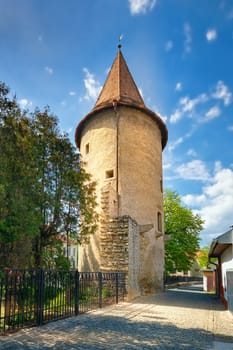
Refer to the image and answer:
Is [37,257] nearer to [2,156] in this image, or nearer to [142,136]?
[2,156]

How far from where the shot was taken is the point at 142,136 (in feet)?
57.3

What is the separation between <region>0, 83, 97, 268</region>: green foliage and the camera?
7.16m

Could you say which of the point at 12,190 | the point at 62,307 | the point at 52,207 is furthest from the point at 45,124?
the point at 62,307

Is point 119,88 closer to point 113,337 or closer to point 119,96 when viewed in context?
point 119,96

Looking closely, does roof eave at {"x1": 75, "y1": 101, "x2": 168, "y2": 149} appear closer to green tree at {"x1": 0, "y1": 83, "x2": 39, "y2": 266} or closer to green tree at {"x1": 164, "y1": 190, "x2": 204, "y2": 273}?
green tree at {"x1": 0, "y1": 83, "x2": 39, "y2": 266}

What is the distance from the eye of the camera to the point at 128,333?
6.45 m

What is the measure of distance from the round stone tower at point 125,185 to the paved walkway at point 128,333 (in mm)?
5094

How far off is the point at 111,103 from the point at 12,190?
36.5ft

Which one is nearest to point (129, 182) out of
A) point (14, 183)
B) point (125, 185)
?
point (125, 185)

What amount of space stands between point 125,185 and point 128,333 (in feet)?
32.7

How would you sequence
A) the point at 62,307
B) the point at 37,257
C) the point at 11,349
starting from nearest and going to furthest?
1. the point at 11,349
2. the point at 62,307
3. the point at 37,257

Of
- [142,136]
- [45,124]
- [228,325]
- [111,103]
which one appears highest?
[111,103]

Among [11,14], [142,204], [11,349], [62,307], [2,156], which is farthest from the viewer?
[142,204]

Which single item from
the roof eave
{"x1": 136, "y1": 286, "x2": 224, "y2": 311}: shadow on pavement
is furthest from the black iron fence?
the roof eave
